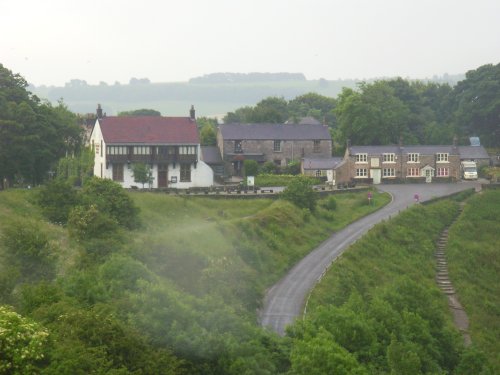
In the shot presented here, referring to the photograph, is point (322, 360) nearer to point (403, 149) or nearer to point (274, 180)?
point (274, 180)

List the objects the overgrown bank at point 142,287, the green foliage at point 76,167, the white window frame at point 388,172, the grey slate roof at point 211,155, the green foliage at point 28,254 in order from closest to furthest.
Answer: the overgrown bank at point 142,287 < the green foliage at point 28,254 < the green foliage at point 76,167 < the white window frame at point 388,172 < the grey slate roof at point 211,155

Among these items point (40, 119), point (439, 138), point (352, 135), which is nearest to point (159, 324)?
point (40, 119)

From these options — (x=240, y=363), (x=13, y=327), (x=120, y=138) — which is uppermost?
(x=120, y=138)

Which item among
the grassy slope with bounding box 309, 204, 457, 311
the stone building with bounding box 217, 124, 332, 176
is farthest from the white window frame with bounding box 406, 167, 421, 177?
the grassy slope with bounding box 309, 204, 457, 311

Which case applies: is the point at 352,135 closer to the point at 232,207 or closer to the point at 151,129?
the point at 151,129

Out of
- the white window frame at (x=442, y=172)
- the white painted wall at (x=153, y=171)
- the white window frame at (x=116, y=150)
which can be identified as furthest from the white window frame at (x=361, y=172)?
the white window frame at (x=116, y=150)

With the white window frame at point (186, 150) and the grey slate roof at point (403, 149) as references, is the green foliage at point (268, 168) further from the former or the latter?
the white window frame at point (186, 150)

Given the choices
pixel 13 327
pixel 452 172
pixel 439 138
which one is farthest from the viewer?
pixel 439 138
